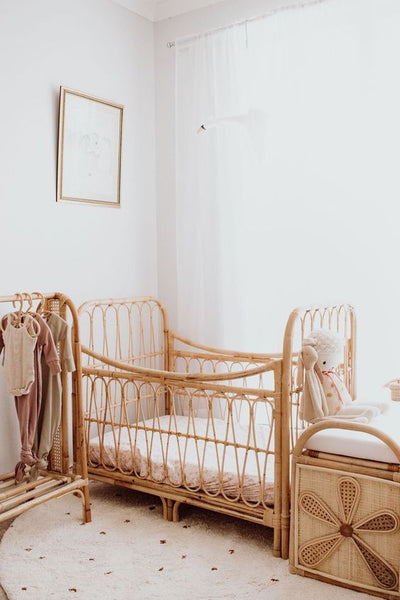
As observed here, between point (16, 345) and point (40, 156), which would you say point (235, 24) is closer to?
point (40, 156)

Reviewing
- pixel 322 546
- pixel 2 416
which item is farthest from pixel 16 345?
pixel 322 546

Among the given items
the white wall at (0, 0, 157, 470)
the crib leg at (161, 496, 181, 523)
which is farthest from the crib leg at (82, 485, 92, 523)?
the white wall at (0, 0, 157, 470)

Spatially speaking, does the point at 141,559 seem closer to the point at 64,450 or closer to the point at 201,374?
the point at 64,450

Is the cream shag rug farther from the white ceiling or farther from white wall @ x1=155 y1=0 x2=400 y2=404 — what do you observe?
the white ceiling

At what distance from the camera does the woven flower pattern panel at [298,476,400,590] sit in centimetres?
196

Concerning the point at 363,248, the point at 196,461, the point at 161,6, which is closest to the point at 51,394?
the point at 196,461

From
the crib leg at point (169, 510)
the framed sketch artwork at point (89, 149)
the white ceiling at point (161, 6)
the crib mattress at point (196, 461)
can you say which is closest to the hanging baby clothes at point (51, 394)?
the crib mattress at point (196, 461)

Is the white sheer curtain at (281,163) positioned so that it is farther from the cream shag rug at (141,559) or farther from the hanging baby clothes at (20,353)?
the hanging baby clothes at (20,353)

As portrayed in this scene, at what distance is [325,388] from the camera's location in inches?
93.7

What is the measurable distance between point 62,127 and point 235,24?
3.56 ft

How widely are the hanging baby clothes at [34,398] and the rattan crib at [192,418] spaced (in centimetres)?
36

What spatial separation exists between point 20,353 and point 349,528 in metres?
1.34

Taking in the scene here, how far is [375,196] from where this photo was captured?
2.85 m

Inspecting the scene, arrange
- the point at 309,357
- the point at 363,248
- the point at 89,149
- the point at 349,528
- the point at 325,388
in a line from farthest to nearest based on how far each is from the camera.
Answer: the point at 89,149
the point at 363,248
the point at 325,388
the point at 309,357
the point at 349,528
